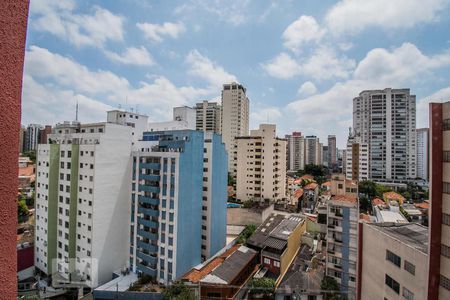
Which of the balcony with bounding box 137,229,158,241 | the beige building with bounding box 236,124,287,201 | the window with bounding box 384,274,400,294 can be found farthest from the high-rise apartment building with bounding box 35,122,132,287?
the window with bounding box 384,274,400,294

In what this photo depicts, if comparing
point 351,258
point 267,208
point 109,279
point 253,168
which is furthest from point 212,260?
point 253,168

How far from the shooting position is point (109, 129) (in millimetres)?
26688

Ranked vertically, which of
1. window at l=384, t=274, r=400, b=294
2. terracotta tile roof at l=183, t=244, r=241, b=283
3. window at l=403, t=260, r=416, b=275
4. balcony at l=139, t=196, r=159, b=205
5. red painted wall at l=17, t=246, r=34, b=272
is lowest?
red painted wall at l=17, t=246, r=34, b=272

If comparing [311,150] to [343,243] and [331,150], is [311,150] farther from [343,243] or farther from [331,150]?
[343,243]

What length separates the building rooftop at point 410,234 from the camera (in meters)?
12.4

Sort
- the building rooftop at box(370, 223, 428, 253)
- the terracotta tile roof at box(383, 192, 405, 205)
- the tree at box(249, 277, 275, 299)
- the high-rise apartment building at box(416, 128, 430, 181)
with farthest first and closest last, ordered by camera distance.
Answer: the high-rise apartment building at box(416, 128, 430, 181) → the terracotta tile roof at box(383, 192, 405, 205) → the tree at box(249, 277, 275, 299) → the building rooftop at box(370, 223, 428, 253)

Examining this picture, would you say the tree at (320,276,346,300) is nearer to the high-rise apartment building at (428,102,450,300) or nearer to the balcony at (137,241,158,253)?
the high-rise apartment building at (428,102,450,300)

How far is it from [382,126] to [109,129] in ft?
254

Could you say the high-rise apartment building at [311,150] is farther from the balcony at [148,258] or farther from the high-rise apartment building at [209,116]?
the balcony at [148,258]

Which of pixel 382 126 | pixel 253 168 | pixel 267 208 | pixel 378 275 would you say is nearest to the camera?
pixel 378 275

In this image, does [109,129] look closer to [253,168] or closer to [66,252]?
[66,252]

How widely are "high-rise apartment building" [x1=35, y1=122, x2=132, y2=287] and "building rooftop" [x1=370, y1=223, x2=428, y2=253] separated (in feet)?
84.1

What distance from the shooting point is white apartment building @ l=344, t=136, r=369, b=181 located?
68.2 m

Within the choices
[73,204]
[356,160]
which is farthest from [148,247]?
[356,160]
